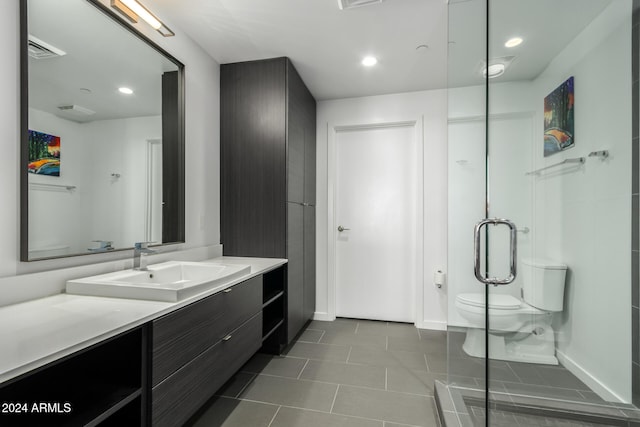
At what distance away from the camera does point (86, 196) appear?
4.73 feet

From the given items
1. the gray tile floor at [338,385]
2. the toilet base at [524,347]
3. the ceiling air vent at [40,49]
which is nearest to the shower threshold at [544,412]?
the toilet base at [524,347]

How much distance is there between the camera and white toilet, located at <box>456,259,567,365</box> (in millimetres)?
1271

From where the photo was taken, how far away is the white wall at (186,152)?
115cm

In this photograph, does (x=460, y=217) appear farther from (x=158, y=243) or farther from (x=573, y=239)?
(x=158, y=243)

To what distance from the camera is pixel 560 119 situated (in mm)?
1187

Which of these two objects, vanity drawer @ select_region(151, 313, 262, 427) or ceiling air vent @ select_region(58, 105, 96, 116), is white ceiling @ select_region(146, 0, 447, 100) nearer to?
ceiling air vent @ select_region(58, 105, 96, 116)

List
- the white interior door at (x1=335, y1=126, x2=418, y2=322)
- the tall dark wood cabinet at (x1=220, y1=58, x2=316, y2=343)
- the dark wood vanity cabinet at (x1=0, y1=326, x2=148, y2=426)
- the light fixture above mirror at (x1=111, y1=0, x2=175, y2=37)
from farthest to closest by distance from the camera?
the white interior door at (x1=335, y1=126, x2=418, y2=322) < the tall dark wood cabinet at (x1=220, y1=58, x2=316, y2=343) < the light fixture above mirror at (x1=111, y1=0, x2=175, y2=37) < the dark wood vanity cabinet at (x1=0, y1=326, x2=148, y2=426)

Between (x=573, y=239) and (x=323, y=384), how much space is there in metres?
1.64

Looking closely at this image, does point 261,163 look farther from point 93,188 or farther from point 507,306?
point 507,306

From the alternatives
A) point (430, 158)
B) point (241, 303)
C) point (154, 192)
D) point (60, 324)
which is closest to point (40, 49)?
point (154, 192)

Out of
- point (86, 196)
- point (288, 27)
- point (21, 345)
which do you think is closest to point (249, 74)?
point (288, 27)

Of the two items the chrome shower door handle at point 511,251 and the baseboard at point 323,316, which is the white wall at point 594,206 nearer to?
the chrome shower door handle at point 511,251

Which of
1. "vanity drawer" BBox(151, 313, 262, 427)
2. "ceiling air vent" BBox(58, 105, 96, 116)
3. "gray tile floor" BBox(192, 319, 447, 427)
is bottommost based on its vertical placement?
"gray tile floor" BBox(192, 319, 447, 427)

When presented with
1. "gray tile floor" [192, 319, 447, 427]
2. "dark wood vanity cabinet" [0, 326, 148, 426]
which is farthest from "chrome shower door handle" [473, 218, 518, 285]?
"dark wood vanity cabinet" [0, 326, 148, 426]
